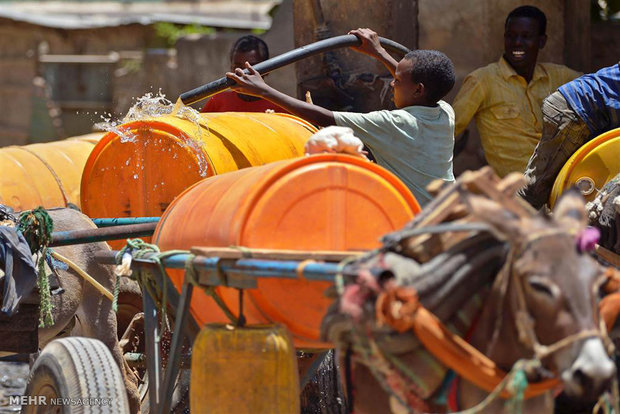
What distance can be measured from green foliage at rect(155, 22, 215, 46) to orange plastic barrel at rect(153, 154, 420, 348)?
1565 centimetres

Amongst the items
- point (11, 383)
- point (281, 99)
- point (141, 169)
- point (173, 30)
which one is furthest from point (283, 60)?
point (173, 30)

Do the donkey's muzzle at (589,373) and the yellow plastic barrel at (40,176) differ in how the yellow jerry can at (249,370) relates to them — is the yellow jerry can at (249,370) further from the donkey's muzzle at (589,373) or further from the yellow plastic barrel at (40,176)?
the yellow plastic barrel at (40,176)

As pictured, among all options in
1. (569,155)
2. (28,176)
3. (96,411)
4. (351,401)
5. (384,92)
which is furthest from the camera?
(28,176)

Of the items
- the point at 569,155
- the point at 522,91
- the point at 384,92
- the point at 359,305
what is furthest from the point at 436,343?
the point at 522,91

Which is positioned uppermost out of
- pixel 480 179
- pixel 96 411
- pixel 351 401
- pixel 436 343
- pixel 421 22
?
pixel 421 22

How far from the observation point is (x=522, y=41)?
7312mm

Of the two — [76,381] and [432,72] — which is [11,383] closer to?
[76,381]

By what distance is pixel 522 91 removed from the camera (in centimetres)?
735

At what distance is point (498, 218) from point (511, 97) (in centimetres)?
428

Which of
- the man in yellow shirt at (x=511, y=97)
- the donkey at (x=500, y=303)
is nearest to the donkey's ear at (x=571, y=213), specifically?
the donkey at (x=500, y=303)

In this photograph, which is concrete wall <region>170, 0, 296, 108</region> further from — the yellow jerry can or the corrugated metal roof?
the corrugated metal roof

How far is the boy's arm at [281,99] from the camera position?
16.1ft

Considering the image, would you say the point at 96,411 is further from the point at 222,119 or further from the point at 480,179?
the point at 480,179

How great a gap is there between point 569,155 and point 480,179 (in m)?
2.87
